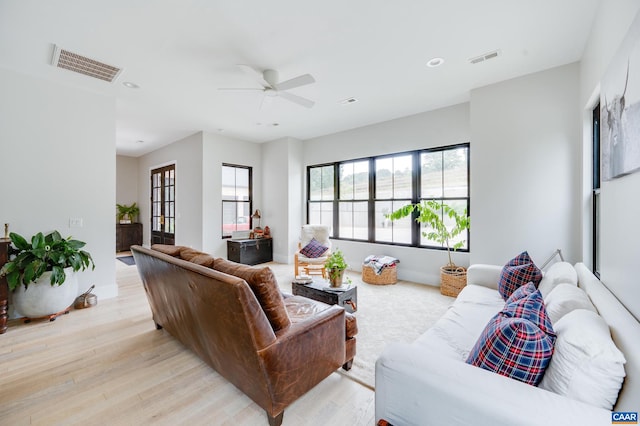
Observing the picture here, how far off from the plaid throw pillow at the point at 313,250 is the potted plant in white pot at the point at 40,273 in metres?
3.12

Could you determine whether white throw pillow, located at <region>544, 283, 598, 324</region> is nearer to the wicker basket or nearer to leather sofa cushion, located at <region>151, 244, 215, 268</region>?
leather sofa cushion, located at <region>151, 244, 215, 268</region>

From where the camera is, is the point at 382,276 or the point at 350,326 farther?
the point at 382,276

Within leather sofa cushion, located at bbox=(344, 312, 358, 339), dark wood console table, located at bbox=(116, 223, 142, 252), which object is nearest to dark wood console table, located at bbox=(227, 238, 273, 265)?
dark wood console table, located at bbox=(116, 223, 142, 252)

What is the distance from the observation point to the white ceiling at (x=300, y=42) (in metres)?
2.17

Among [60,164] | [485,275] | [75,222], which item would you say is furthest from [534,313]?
[60,164]

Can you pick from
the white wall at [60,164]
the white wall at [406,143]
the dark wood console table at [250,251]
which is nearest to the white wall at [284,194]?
the dark wood console table at [250,251]

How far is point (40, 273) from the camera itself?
9.35 ft

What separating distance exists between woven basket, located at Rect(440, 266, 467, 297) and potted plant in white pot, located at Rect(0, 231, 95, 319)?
4.71 m

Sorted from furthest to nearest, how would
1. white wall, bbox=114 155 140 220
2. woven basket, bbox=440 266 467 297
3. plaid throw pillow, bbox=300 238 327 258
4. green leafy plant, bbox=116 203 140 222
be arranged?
1. white wall, bbox=114 155 140 220
2. green leafy plant, bbox=116 203 140 222
3. plaid throw pillow, bbox=300 238 327 258
4. woven basket, bbox=440 266 467 297

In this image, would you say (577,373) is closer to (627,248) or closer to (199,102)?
(627,248)

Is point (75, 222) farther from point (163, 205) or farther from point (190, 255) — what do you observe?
point (163, 205)

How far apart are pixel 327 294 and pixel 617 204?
2293mm

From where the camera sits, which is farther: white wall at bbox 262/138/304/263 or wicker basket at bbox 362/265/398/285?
white wall at bbox 262/138/304/263

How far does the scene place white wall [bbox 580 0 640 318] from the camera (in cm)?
134
